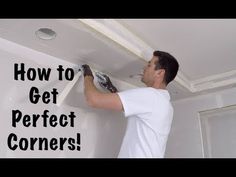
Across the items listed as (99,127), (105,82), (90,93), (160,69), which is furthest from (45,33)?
(99,127)

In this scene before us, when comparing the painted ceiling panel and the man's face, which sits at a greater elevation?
the painted ceiling panel

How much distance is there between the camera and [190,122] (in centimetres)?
294

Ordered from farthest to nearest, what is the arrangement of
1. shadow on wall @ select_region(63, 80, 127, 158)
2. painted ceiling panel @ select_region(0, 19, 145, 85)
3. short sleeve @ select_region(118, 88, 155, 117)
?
shadow on wall @ select_region(63, 80, 127, 158) < painted ceiling panel @ select_region(0, 19, 145, 85) < short sleeve @ select_region(118, 88, 155, 117)

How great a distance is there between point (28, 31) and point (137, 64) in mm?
856

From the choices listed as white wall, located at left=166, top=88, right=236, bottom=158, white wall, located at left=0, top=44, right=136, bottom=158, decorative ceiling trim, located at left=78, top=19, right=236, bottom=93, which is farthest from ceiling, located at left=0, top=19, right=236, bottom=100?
white wall, located at left=166, top=88, right=236, bottom=158

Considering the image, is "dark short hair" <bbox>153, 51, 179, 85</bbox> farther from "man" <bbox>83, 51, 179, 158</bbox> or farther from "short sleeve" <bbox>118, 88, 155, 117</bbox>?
"short sleeve" <bbox>118, 88, 155, 117</bbox>

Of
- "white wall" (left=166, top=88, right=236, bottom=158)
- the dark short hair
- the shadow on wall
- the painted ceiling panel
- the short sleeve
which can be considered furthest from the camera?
"white wall" (left=166, top=88, right=236, bottom=158)

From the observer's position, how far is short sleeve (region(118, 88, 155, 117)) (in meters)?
1.53

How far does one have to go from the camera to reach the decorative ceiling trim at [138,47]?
166 cm

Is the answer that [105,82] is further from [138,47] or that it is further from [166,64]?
[166,64]

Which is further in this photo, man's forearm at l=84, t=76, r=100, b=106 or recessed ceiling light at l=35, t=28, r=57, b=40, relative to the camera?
recessed ceiling light at l=35, t=28, r=57, b=40

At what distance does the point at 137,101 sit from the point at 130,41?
1.71 feet

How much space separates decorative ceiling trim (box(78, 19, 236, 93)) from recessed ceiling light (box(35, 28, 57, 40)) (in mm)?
285

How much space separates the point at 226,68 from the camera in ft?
8.15
